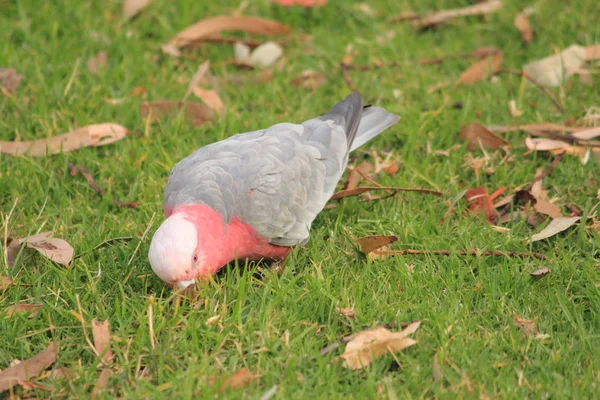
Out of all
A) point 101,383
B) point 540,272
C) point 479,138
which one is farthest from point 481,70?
point 101,383

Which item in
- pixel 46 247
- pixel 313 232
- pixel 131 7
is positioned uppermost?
pixel 131 7

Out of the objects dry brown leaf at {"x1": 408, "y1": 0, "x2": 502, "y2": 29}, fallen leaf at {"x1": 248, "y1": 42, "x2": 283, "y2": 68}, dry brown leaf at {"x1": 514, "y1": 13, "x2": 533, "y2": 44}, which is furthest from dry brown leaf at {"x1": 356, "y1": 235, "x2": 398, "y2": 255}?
dry brown leaf at {"x1": 408, "y1": 0, "x2": 502, "y2": 29}

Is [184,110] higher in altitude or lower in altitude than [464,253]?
higher

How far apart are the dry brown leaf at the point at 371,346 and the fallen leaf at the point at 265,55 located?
11.1ft

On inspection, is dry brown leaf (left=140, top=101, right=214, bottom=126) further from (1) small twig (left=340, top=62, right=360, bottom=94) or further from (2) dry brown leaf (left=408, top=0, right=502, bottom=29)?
(2) dry brown leaf (left=408, top=0, right=502, bottom=29)

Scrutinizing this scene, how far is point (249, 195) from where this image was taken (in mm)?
4066

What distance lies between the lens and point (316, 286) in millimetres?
3760

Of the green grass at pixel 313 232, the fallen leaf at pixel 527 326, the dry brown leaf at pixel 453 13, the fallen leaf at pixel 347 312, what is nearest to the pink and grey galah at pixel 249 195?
the green grass at pixel 313 232

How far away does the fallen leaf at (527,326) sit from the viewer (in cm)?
353

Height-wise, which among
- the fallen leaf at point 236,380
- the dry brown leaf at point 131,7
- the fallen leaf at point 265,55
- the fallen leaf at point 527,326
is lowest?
the fallen leaf at point 527,326

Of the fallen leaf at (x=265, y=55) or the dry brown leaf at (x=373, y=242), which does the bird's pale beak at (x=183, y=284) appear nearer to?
the dry brown leaf at (x=373, y=242)

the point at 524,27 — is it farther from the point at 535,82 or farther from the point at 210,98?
the point at 210,98

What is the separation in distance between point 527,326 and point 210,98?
118 inches

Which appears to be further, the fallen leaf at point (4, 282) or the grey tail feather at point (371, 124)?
the grey tail feather at point (371, 124)
